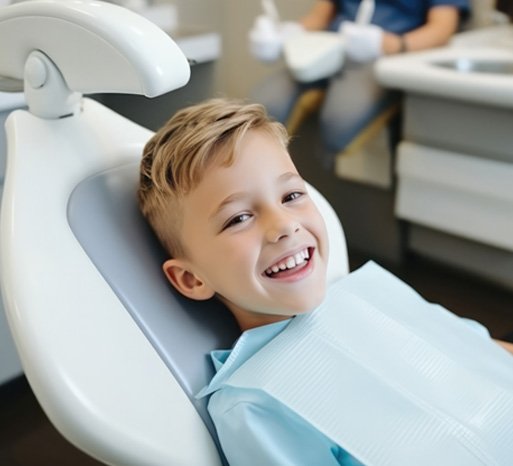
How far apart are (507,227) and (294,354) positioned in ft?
3.35

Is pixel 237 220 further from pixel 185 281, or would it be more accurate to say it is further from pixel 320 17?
pixel 320 17

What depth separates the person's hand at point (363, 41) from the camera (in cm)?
167

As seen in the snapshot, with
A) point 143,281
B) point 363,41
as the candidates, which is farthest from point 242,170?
point 363,41

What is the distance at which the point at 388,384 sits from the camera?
71 centimetres

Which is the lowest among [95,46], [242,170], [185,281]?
[185,281]

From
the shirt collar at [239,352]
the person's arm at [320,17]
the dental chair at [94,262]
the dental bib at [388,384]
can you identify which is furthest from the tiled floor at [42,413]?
the person's arm at [320,17]

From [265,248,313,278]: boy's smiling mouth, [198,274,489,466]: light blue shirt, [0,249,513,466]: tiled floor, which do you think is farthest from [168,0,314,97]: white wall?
[198,274,489,466]: light blue shirt

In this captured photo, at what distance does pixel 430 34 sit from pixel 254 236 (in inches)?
48.1

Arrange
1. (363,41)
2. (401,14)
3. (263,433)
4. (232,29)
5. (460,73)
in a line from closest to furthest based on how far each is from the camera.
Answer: (263,433)
(460,73)
(363,41)
(401,14)
(232,29)

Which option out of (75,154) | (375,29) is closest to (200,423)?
(75,154)

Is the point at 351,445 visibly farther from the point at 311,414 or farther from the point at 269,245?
the point at 269,245

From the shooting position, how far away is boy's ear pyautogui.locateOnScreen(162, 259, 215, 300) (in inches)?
30.5

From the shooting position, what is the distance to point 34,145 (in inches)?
30.0

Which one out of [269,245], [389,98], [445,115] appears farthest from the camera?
[389,98]
